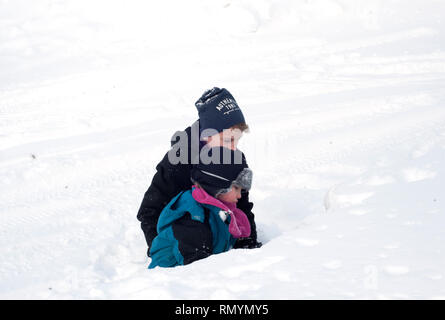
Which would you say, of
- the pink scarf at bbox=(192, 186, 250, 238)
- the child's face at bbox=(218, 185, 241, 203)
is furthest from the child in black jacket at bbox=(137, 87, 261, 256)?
the child's face at bbox=(218, 185, 241, 203)

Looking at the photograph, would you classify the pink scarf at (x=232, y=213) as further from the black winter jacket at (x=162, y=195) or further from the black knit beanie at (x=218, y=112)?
the black knit beanie at (x=218, y=112)

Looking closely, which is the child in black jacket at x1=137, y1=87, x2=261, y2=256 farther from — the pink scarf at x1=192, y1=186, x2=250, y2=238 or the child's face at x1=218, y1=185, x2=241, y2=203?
the child's face at x1=218, y1=185, x2=241, y2=203

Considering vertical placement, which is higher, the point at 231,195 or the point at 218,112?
the point at 218,112

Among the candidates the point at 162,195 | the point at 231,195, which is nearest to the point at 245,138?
the point at 162,195

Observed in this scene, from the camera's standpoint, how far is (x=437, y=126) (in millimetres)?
4316

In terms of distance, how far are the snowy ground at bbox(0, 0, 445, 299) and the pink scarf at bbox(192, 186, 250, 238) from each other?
0.71 feet

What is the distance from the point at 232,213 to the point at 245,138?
7.02ft

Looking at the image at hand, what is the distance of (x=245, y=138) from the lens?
475 centimetres

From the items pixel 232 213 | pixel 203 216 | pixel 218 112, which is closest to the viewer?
pixel 203 216

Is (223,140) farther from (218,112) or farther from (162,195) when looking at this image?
(162,195)

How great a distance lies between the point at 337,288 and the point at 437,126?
3115mm

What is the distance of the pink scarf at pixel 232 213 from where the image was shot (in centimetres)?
258

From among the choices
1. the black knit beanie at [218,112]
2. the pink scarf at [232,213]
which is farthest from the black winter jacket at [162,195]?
the black knit beanie at [218,112]
